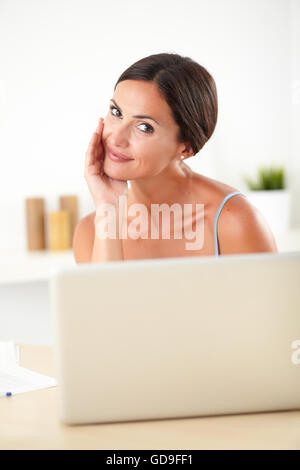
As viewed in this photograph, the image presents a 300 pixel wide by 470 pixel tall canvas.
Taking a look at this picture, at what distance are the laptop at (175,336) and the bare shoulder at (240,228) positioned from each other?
0.64 metres

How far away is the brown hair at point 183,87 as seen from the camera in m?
1.58

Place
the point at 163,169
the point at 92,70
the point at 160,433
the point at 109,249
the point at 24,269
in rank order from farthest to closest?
the point at 92,70
the point at 24,269
the point at 163,169
the point at 109,249
the point at 160,433

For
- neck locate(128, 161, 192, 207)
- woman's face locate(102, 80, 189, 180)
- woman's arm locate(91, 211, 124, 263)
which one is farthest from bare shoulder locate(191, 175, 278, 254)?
woman's arm locate(91, 211, 124, 263)

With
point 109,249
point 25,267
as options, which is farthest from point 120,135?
point 25,267

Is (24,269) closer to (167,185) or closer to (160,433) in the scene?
(167,185)

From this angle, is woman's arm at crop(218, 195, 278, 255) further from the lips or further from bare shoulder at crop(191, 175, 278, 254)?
the lips

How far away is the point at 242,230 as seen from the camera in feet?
5.37

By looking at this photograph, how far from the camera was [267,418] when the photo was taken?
1003mm

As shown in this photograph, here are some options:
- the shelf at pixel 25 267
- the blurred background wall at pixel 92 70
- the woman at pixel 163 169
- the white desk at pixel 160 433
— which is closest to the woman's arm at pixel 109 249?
the woman at pixel 163 169

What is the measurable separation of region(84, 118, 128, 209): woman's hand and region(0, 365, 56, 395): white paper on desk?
1.53 feet

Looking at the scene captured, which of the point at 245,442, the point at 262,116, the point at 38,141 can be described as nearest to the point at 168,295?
the point at 245,442

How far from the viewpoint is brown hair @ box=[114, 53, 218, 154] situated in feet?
5.18

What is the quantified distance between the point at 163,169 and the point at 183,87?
23cm

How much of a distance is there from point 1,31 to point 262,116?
1.46 m
